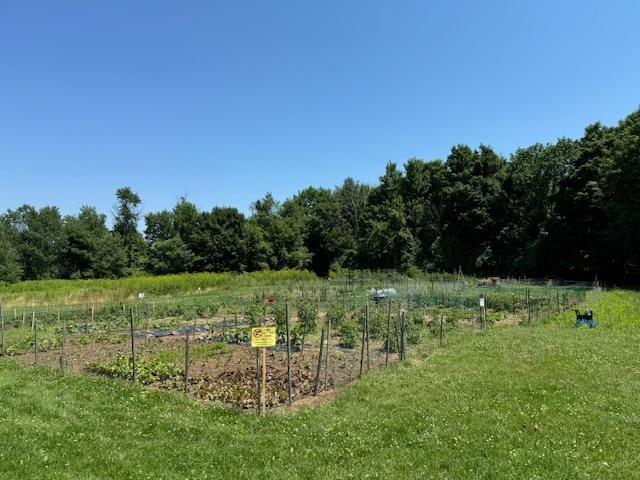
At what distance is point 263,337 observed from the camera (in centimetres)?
816

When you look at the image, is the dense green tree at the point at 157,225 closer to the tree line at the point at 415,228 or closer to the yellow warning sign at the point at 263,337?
the tree line at the point at 415,228

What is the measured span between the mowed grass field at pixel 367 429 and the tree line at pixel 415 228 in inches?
1322

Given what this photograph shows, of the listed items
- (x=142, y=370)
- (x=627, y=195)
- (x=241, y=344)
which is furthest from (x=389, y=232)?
(x=142, y=370)

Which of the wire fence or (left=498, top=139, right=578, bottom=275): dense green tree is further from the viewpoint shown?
(left=498, top=139, right=578, bottom=275): dense green tree

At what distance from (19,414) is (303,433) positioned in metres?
4.80

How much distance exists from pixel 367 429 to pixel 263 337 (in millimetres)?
2334

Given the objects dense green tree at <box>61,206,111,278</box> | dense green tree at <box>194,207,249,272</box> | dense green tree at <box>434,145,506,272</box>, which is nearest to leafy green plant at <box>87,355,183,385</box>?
dense green tree at <box>434,145,506,272</box>

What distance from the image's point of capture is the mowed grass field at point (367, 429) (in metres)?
5.84

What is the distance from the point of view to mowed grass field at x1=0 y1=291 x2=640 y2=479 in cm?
584

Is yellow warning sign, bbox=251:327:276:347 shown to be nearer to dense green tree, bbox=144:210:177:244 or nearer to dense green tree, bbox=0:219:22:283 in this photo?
dense green tree, bbox=0:219:22:283

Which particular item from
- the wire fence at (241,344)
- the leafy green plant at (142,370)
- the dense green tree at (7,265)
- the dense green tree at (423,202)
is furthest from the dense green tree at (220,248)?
the leafy green plant at (142,370)

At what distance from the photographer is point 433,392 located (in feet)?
29.5

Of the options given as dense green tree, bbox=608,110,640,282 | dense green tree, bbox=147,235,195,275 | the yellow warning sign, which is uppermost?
dense green tree, bbox=608,110,640,282

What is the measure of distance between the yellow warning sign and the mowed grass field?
1.23 metres
